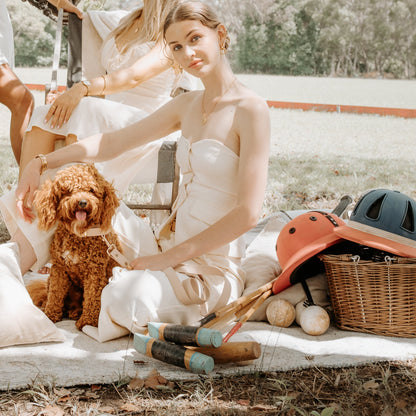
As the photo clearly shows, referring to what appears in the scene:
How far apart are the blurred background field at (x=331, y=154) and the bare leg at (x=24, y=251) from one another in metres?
3.13

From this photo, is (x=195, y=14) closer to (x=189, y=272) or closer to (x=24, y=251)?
(x=189, y=272)

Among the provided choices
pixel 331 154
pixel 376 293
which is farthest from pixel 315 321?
pixel 331 154

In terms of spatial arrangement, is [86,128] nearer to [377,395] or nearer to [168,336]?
[168,336]

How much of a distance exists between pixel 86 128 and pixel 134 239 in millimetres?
791

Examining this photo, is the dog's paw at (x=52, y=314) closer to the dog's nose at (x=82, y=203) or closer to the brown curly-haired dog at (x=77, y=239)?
the brown curly-haired dog at (x=77, y=239)

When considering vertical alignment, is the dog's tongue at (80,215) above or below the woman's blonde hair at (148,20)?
below

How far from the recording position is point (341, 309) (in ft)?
9.79

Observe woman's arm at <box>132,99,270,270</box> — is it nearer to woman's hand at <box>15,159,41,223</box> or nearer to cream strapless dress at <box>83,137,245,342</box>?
cream strapless dress at <box>83,137,245,342</box>

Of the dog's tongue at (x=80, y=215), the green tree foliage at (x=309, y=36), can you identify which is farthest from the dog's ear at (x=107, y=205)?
the green tree foliage at (x=309, y=36)

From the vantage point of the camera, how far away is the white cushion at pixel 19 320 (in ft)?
8.75

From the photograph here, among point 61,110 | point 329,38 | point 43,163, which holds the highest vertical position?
point 329,38

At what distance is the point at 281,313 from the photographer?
301 cm

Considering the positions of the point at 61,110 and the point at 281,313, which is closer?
the point at 281,313

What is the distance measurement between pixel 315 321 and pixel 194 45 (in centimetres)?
152
